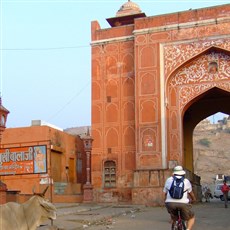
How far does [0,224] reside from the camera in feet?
16.9

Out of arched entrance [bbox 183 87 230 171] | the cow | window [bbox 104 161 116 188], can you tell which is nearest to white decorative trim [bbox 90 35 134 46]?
arched entrance [bbox 183 87 230 171]

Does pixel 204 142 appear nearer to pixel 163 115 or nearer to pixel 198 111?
pixel 198 111

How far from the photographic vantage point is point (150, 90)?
22.5 meters

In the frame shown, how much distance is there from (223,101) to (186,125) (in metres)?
3.37

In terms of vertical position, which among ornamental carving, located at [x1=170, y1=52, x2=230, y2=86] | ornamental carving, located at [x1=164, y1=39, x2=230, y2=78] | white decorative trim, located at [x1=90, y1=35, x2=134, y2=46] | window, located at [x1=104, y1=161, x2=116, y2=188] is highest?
white decorative trim, located at [x1=90, y1=35, x2=134, y2=46]

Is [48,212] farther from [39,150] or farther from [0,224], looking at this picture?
[39,150]

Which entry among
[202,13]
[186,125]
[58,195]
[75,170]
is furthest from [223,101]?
[58,195]

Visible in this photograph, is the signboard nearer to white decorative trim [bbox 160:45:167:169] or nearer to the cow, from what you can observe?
white decorative trim [bbox 160:45:167:169]

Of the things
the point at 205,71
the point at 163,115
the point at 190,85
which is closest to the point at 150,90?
the point at 163,115

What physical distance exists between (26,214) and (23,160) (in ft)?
58.4

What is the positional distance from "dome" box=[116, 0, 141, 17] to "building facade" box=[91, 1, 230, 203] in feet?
11.6

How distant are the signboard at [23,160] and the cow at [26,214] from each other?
1701cm

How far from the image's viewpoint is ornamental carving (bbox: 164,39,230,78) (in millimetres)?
21875

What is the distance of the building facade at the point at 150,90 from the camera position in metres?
22.0
